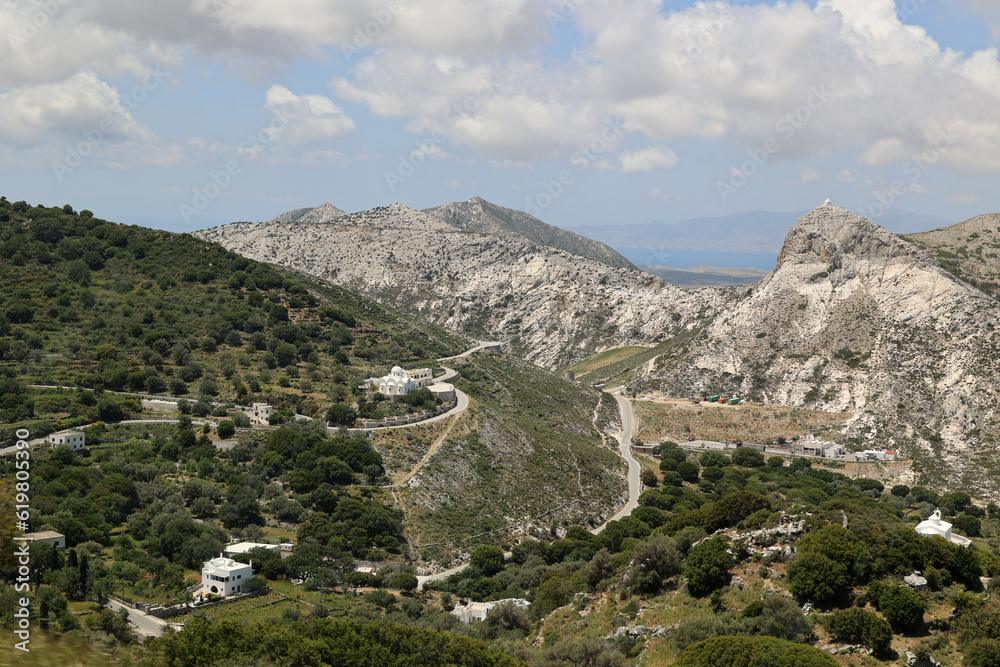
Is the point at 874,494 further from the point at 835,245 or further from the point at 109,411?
the point at 109,411

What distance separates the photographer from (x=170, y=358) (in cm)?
6738

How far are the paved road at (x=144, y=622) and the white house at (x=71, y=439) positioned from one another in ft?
64.9

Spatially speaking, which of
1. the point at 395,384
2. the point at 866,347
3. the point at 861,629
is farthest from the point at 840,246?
the point at 861,629

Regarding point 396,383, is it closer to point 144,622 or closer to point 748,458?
point 748,458

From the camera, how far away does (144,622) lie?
103ft

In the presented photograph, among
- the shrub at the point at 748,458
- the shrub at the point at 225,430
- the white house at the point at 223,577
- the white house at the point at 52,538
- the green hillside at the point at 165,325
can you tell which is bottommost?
the shrub at the point at 748,458

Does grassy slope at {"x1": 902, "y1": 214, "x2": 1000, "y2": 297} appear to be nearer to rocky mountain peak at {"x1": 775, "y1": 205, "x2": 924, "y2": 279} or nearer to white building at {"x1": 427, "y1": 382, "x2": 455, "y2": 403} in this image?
rocky mountain peak at {"x1": 775, "y1": 205, "x2": 924, "y2": 279}

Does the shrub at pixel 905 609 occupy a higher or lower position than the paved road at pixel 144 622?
higher

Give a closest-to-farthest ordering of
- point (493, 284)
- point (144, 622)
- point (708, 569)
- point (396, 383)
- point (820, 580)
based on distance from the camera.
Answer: point (820, 580)
point (708, 569)
point (144, 622)
point (396, 383)
point (493, 284)

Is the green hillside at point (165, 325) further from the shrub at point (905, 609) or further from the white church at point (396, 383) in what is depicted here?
the shrub at point (905, 609)

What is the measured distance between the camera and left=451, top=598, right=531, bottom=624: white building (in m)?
38.0

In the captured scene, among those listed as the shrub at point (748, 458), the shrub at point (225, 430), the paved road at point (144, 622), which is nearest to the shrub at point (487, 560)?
the paved road at point (144, 622)

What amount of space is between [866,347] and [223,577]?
249 ft

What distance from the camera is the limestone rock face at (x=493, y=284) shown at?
416 feet
